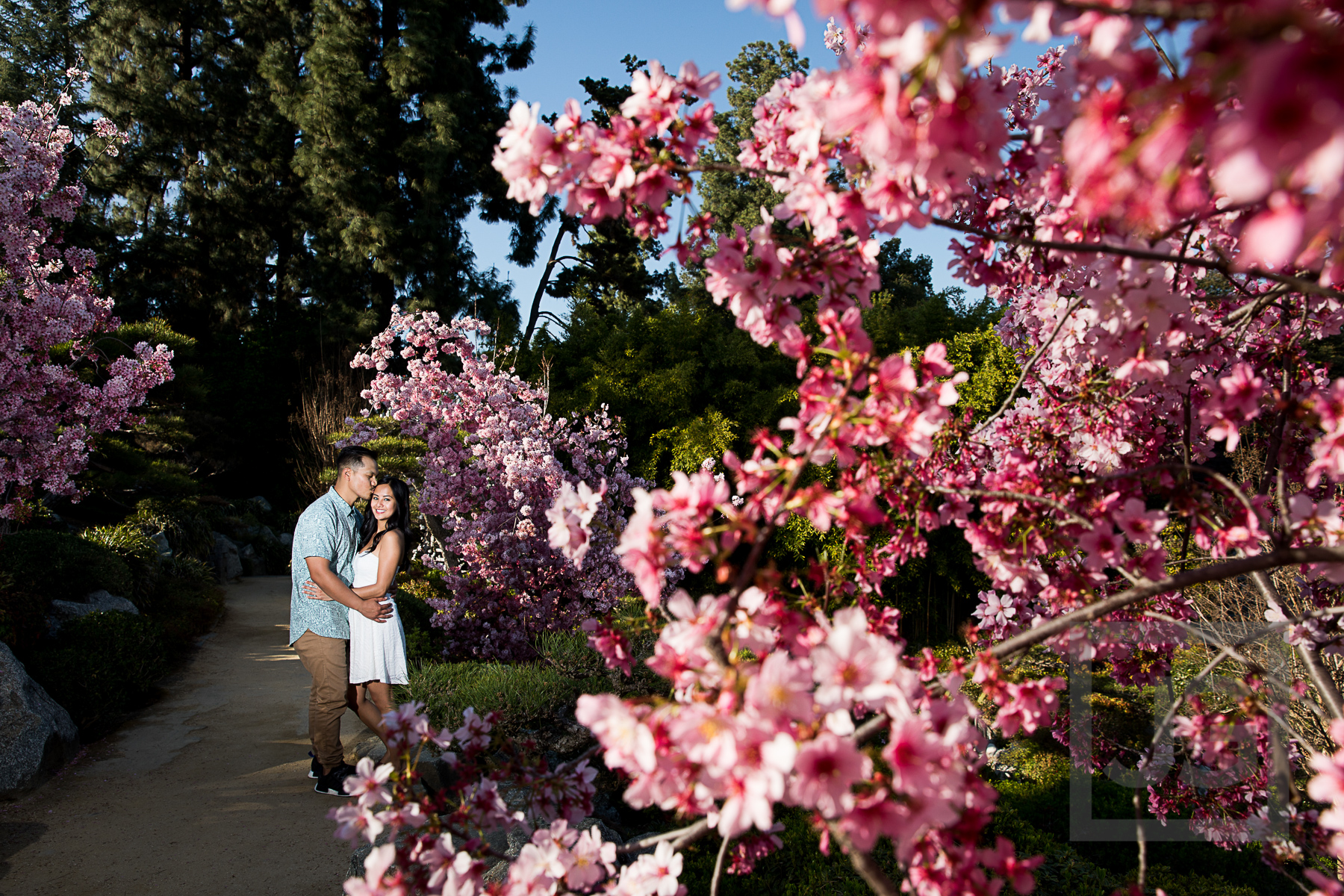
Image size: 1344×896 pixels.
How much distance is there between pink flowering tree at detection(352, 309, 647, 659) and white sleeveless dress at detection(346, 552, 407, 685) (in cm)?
164

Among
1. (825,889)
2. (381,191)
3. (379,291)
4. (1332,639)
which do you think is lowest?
(825,889)

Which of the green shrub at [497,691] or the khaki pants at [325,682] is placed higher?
the khaki pants at [325,682]

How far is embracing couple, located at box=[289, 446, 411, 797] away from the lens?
3.44 m

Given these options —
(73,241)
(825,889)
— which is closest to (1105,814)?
(825,889)

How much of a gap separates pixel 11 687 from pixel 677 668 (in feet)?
15.1

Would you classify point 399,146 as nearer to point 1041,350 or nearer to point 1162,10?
point 1041,350

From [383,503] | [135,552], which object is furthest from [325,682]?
[135,552]

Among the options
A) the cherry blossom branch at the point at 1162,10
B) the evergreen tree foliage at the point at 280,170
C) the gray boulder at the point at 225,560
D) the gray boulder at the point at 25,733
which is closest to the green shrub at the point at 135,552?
the gray boulder at the point at 225,560

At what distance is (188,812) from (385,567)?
1506 mm

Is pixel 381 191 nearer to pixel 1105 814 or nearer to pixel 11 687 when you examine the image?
pixel 11 687

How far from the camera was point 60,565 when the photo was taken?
5461mm

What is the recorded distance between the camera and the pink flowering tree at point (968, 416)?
590 mm

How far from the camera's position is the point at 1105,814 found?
405 cm

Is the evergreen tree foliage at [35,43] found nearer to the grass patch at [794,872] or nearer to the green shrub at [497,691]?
the green shrub at [497,691]
